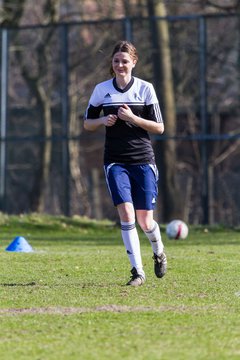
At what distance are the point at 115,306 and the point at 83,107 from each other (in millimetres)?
15061

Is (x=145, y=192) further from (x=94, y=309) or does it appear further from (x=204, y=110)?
(x=204, y=110)

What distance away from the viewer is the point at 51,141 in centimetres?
2111

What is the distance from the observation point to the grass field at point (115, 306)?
20.4 feet

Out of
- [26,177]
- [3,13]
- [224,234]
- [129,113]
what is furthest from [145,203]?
[3,13]

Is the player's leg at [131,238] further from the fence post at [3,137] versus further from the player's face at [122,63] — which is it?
the fence post at [3,137]

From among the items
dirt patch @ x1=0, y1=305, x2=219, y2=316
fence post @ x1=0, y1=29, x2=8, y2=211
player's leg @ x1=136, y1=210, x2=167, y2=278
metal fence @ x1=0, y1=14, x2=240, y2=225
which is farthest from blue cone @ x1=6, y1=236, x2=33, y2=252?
fence post @ x1=0, y1=29, x2=8, y2=211

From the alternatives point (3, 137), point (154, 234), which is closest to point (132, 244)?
point (154, 234)

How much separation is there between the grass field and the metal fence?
6.95 m

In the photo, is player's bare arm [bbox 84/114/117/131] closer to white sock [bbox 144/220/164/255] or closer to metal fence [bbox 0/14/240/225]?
white sock [bbox 144/220/164/255]

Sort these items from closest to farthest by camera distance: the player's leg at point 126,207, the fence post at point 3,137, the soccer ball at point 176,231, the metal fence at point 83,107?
the player's leg at point 126,207
the soccer ball at point 176,231
the metal fence at point 83,107
the fence post at point 3,137

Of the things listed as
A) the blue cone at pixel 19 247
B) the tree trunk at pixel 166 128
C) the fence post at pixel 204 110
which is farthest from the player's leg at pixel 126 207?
the tree trunk at pixel 166 128

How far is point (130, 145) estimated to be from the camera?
30.3ft

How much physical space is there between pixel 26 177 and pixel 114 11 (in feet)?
34.6

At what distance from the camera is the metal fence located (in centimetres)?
2058
